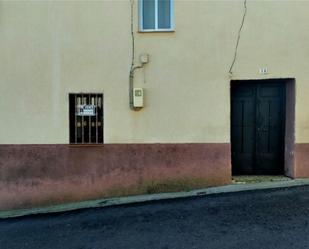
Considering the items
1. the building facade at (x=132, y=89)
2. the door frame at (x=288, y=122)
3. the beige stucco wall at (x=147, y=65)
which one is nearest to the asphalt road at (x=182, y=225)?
the door frame at (x=288, y=122)

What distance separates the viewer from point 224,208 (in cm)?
641

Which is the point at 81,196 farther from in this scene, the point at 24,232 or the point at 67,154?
the point at 24,232

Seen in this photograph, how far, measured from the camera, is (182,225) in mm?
5785

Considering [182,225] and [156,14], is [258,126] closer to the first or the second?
[156,14]

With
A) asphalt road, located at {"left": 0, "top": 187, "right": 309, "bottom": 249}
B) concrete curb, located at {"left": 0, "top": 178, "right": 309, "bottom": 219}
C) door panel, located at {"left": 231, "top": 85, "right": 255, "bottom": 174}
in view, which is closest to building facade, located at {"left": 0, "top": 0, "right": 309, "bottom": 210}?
concrete curb, located at {"left": 0, "top": 178, "right": 309, "bottom": 219}

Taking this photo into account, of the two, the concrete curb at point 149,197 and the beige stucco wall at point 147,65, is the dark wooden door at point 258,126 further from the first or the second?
the concrete curb at point 149,197

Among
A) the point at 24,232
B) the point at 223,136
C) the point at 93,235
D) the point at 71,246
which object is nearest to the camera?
the point at 71,246

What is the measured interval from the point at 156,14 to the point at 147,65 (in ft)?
3.63

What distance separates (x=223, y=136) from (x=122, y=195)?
2455mm

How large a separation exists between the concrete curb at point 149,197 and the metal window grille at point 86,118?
1.29m

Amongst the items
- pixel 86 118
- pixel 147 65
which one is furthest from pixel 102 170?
pixel 147 65

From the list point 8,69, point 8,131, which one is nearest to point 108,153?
point 8,131

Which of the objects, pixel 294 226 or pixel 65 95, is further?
pixel 65 95

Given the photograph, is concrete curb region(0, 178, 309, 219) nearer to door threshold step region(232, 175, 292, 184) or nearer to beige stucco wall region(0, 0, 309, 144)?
door threshold step region(232, 175, 292, 184)
